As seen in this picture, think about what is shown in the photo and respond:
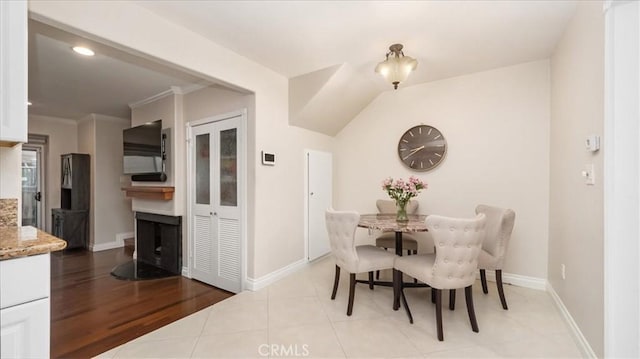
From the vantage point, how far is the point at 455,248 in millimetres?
1940

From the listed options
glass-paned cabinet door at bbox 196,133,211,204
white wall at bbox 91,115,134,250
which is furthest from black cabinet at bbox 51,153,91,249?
glass-paned cabinet door at bbox 196,133,211,204

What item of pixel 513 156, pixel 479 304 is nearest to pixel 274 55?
pixel 513 156

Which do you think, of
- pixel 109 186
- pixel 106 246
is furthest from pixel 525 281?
pixel 109 186

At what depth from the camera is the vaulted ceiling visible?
6.48 ft

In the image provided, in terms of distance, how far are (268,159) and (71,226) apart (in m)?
4.25

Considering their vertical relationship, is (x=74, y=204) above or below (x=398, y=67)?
below

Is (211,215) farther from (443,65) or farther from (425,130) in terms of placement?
(443,65)

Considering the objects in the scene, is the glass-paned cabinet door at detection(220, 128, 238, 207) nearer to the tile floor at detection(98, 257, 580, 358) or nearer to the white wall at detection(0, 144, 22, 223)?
the tile floor at detection(98, 257, 580, 358)

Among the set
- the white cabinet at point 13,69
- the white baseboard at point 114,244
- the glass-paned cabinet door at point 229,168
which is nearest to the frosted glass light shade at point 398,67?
the glass-paned cabinet door at point 229,168

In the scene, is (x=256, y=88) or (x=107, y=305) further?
(x=256, y=88)

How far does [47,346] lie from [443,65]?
12.0 feet

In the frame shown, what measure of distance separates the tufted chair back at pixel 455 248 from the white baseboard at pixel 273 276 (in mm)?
1735

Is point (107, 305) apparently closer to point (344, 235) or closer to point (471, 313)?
point (344, 235)

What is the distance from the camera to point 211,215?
10.7 ft
